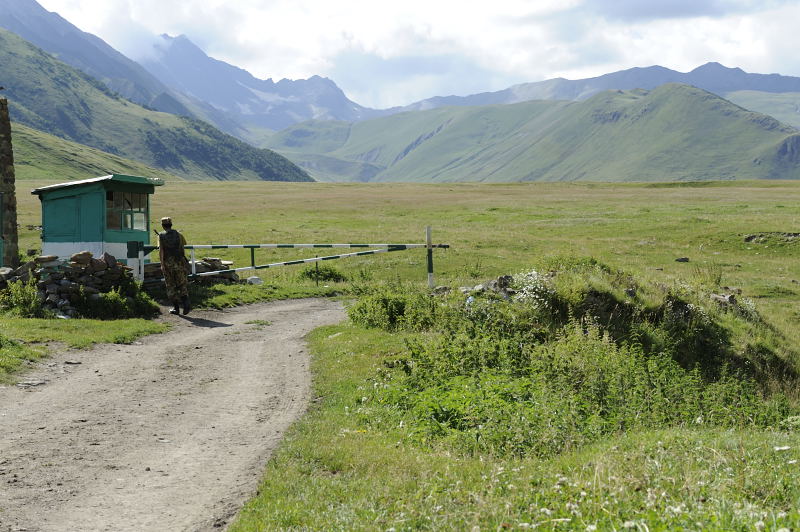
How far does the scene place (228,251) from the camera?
40625 mm

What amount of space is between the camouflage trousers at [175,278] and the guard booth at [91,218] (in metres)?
2.36

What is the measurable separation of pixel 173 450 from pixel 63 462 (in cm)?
127

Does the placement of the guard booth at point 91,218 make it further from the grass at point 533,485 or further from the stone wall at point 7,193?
the grass at point 533,485

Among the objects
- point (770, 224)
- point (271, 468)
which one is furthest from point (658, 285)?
point (770, 224)

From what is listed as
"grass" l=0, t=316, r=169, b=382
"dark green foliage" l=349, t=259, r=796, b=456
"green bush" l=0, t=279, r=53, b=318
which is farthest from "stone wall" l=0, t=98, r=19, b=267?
"dark green foliage" l=349, t=259, r=796, b=456

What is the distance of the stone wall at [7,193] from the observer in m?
22.5

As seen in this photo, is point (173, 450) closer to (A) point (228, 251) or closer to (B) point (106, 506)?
(B) point (106, 506)

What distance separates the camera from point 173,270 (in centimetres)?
2052

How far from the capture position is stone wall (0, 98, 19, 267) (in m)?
22.5

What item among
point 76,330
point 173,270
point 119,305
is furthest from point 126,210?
point 76,330

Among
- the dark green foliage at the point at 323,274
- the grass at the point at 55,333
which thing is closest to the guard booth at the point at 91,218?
the grass at the point at 55,333

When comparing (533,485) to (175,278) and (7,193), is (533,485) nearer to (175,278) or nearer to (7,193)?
(175,278)

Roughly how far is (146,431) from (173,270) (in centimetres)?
1152

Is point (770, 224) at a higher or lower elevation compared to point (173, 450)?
higher
